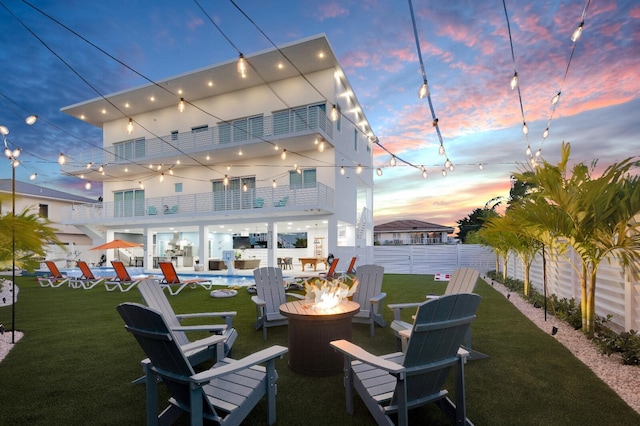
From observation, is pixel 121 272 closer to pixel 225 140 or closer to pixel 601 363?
pixel 225 140

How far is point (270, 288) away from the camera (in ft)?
19.3

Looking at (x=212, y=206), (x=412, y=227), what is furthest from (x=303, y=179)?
(x=412, y=227)

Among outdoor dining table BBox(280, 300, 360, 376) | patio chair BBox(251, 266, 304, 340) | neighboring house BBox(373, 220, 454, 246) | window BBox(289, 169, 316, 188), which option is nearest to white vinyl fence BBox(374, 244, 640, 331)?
outdoor dining table BBox(280, 300, 360, 376)

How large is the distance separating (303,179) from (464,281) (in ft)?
42.1

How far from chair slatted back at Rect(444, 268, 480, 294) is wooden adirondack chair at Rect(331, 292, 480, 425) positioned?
1.94m

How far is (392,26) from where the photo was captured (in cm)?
855

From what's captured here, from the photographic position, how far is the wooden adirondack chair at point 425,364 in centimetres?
234

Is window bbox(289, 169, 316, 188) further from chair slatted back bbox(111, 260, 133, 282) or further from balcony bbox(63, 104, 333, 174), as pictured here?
chair slatted back bbox(111, 260, 133, 282)

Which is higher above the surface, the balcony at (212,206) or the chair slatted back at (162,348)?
the balcony at (212,206)

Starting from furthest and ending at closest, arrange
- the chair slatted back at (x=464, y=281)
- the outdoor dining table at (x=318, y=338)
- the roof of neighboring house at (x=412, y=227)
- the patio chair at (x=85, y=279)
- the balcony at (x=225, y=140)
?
the roof of neighboring house at (x=412, y=227) → the balcony at (x=225, y=140) → the patio chair at (x=85, y=279) → the chair slatted back at (x=464, y=281) → the outdoor dining table at (x=318, y=338)

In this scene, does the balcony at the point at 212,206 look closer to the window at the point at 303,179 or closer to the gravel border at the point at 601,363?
the window at the point at 303,179

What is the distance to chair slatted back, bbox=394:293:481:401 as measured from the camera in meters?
2.32

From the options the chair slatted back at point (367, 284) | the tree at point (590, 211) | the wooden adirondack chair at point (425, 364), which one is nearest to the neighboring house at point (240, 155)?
the chair slatted back at point (367, 284)

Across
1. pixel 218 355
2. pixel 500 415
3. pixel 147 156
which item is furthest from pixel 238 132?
pixel 500 415
